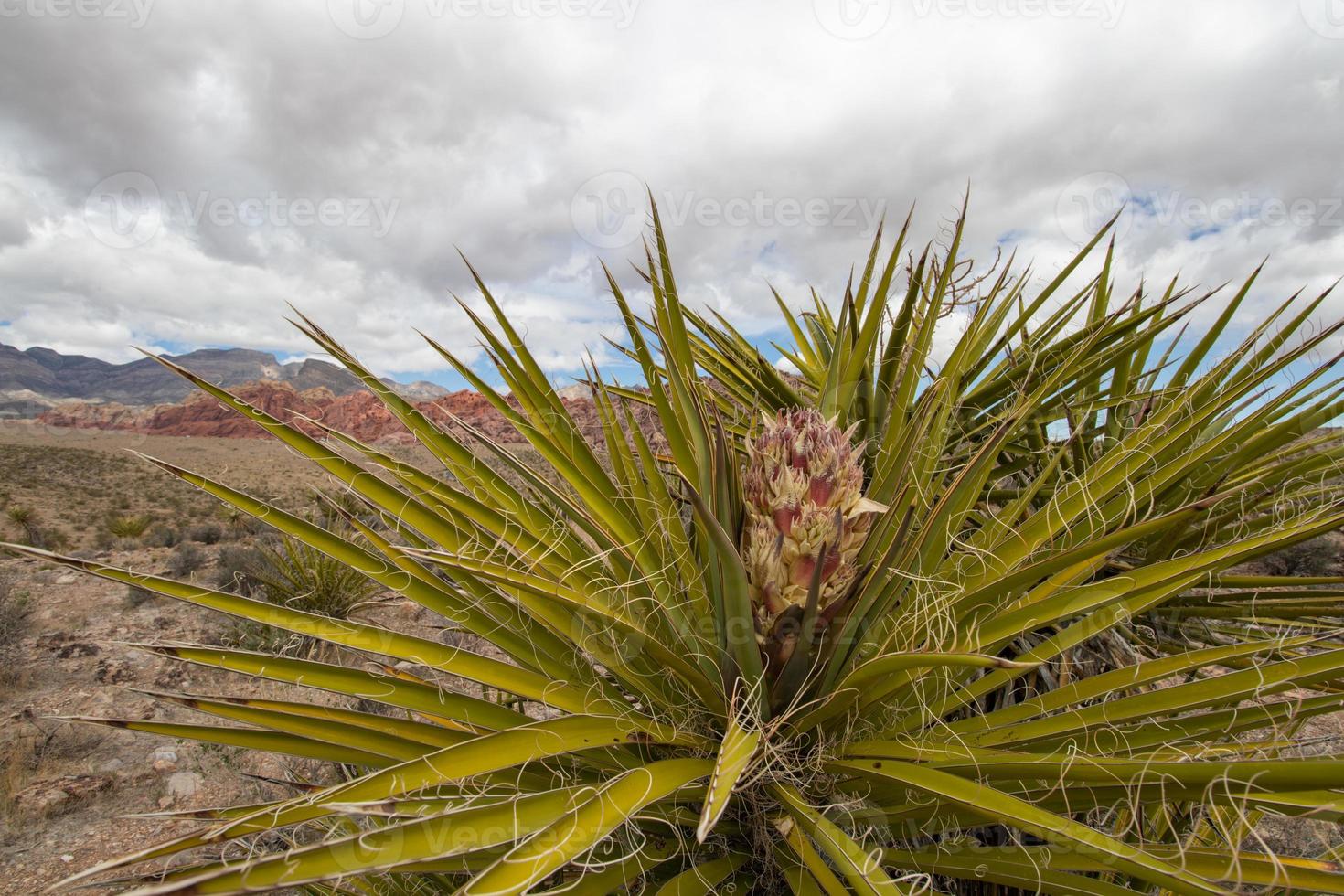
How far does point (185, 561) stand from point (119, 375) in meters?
181

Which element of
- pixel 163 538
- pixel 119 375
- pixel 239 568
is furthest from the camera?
pixel 119 375

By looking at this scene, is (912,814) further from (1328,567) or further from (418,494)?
(1328,567)

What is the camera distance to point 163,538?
40.5ft

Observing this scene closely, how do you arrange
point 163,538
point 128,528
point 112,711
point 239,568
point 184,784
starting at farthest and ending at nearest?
point 128,528 → point 163,538 → point 239,568 → point 112,711 → point 184,784

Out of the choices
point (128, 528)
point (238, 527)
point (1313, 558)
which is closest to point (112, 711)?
point (238, 527)

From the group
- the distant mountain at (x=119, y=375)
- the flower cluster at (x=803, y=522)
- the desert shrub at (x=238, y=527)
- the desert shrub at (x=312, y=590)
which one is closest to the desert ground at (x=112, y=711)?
the desert shrub at (x=312, y=590)

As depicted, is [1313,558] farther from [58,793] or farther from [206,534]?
[206,534]

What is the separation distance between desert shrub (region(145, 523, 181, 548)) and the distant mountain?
314 ft

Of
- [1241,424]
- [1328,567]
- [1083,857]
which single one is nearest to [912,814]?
[1083,857]

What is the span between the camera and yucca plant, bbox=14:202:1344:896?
110 cm

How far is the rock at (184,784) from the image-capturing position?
15.7 feet

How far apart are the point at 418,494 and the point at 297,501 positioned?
19.2 m

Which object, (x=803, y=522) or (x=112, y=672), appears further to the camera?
(x=112, y=672)

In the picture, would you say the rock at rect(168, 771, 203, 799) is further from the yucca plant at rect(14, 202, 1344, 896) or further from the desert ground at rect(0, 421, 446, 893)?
the yucca plant at rect(14, 202, 1344, 896)
